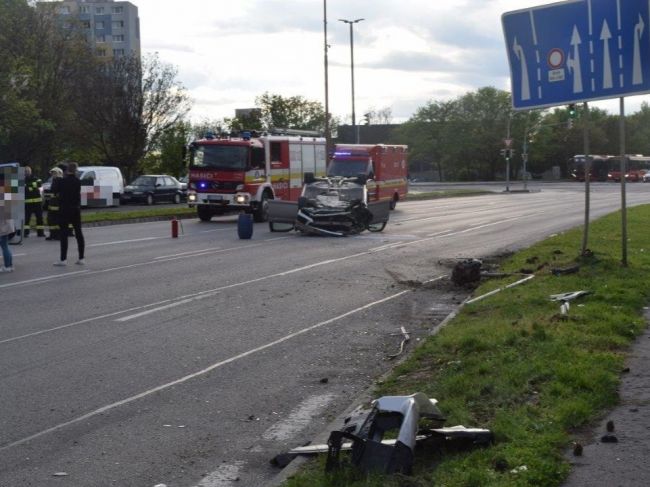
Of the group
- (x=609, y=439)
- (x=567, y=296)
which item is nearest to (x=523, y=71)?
(x=567, y=296)

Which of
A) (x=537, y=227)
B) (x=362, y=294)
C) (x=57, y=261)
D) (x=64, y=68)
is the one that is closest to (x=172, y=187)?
(x=64, y=68)

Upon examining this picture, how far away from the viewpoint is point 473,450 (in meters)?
6.05

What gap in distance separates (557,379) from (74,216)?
1289 cm

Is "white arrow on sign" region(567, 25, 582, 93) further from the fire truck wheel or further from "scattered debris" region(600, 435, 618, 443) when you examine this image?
the fire truck wheel

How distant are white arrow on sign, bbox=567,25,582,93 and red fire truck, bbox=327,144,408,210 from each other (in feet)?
66.2

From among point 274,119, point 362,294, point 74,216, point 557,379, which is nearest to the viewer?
point 557,379

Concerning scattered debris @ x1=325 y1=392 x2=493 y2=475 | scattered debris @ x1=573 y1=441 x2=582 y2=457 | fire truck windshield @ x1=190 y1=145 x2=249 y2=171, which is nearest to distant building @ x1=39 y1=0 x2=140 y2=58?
fire truck windshield @ x1=190 y1=145 x2=249 y2=171

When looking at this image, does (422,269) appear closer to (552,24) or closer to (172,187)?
(552,24)

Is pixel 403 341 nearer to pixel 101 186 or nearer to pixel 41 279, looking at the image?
pixel 41 279

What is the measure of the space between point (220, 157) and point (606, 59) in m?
19.5

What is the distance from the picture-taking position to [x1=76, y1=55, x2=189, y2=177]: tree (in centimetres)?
6209

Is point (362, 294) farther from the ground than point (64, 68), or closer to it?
closer to it

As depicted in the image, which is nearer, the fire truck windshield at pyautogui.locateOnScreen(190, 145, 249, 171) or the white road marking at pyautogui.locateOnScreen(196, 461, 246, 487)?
the white road marking at pyautogui.locateOnScreen(196, 461, 246, 487)

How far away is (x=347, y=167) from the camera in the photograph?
38969mm
